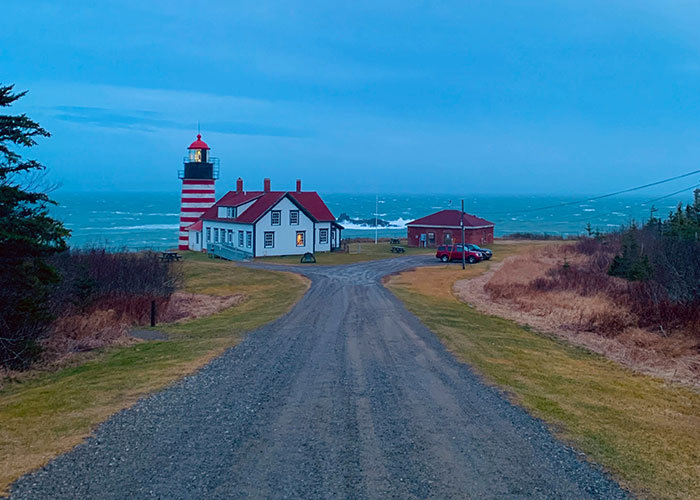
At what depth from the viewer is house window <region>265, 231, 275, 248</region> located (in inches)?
1978

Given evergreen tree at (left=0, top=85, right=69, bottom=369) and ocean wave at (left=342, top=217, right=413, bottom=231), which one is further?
ocean wave at (left=342, top=217, right=413, bottom=231)

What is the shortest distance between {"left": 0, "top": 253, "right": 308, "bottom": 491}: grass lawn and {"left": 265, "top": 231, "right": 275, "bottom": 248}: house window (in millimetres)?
27726

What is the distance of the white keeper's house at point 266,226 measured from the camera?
164 feet

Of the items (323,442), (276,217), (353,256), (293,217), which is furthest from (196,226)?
(323,442)

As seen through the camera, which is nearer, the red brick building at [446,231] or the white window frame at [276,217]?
the white window frame at [276,217]

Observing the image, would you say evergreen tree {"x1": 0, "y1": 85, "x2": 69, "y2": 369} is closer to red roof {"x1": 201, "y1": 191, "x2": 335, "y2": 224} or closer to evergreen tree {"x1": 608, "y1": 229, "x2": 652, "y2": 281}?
evergreen tree {"x1": 608, "y1": 229, "x2": 652, "y2": 281}

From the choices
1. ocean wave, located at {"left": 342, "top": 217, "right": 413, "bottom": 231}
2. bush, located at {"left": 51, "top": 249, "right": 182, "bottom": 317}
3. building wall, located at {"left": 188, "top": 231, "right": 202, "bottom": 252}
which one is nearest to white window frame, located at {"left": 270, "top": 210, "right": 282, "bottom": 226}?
building wall, located at {"left": 188, "top": 231, "right": 202, "bottom": 252}

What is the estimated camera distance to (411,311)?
73.4 ft

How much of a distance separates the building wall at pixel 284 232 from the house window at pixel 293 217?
0.25 meters

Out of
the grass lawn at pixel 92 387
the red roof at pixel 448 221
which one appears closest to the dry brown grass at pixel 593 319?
the grass lawn at pixel 92 387

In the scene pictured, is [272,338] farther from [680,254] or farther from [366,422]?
[680,254]

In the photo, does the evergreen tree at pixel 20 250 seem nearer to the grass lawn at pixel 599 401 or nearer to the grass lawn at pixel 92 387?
the grass lawn at pixel 92 387

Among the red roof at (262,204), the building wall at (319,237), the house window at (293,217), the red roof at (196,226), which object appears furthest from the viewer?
the red roof at (196,226)

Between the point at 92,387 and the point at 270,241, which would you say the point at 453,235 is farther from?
the point at 92,387
